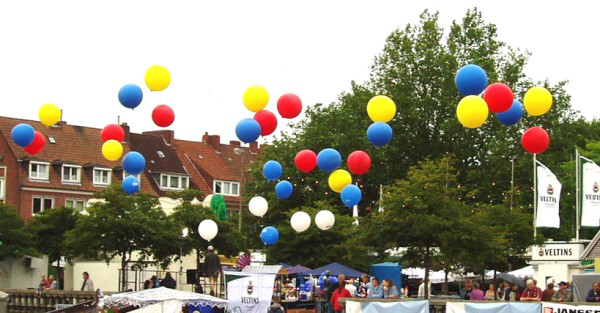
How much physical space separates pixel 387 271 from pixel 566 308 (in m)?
23.4

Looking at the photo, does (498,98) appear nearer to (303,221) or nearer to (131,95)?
(131,95)

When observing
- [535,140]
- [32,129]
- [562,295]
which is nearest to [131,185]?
[32,129]

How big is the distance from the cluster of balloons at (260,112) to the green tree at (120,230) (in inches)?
776

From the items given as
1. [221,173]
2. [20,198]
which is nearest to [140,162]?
[20,198]

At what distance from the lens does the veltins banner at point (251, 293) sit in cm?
2664

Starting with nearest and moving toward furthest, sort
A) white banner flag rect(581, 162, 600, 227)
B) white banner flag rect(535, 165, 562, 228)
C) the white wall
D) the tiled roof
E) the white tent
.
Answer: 1. the white tent
2. white banner flag rect(581, 162, 600, 227)
3. white banner flag rect(535, 165, 562, 228)
4. the white wall
5. the tiled roof

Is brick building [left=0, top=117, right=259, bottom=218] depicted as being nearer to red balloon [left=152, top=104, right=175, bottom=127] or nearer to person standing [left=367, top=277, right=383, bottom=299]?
red balloon [left=152, top=104, right=175, bottom=127]

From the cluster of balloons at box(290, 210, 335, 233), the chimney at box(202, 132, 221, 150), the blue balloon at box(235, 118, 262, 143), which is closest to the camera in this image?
the blue balloon at box(235, 118, 262, 143)

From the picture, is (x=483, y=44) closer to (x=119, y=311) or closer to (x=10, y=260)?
(x=10, y=260)

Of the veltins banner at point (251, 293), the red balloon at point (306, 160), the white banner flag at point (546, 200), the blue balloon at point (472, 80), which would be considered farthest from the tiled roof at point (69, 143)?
the blue balloon at point (472, 80)

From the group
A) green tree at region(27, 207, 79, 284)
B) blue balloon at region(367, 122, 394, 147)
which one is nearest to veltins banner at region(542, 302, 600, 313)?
blue balloon at region(367, 122, 394, 147)

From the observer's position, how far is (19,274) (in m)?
65.9

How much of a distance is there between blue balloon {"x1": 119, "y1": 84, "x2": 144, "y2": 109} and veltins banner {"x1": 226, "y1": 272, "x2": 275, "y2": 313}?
22.7 feet

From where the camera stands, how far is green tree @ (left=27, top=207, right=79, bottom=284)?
65.4m
